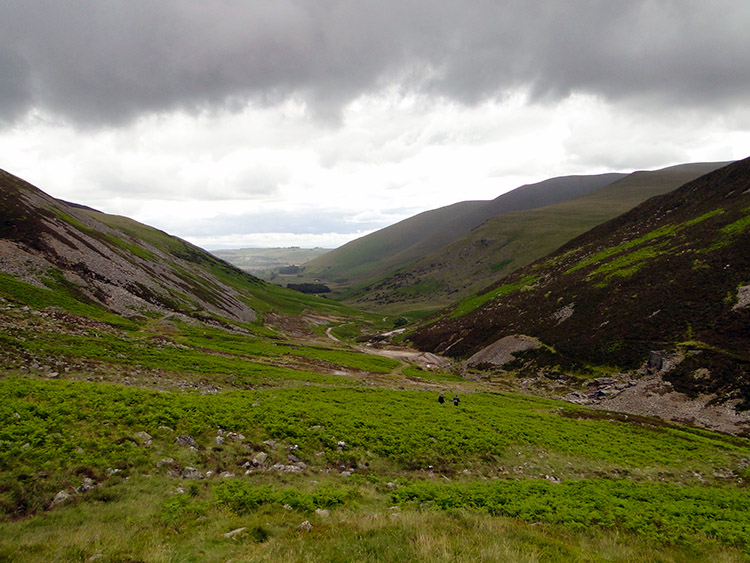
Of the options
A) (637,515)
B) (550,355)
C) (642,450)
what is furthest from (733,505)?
(550,355)

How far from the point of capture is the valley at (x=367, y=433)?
1049 cm

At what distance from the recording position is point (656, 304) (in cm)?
5581

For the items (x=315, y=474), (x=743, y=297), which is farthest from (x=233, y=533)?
(x=743, y=297)

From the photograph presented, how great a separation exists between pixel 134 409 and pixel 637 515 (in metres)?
25.2

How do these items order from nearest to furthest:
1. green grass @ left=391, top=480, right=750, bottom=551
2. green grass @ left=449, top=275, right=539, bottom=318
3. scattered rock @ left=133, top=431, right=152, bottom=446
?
green grass @ left=391, top=480, right=750, bottom=551
scattered rock @ left=133, top=431, right=152, bottom=446
green grass @ left=449, top=275, right=539, bottom=318

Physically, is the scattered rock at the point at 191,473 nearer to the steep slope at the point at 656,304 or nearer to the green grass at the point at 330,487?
the green grass at the point at 330,487

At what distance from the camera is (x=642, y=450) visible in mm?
27562

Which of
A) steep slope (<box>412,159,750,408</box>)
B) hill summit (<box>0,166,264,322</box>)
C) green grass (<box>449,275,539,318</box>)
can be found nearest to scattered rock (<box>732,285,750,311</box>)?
steep slope (<box>412,159,750,408</box>)

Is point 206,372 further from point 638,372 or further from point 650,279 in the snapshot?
point 650,279

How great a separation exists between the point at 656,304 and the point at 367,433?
59.1m

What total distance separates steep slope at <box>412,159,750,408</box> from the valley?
374 millimetres

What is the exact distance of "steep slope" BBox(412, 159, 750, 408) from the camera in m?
44.5

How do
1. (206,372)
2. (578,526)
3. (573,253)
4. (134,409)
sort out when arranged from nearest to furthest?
(578,526) → (134,409) → (206,372) → (573,253)

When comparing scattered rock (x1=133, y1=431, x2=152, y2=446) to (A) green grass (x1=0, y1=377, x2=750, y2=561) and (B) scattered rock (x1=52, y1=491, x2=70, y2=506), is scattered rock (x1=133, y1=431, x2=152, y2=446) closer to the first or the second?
(A) green grass (x1=0, y1=377, x2=750, y2=561)
